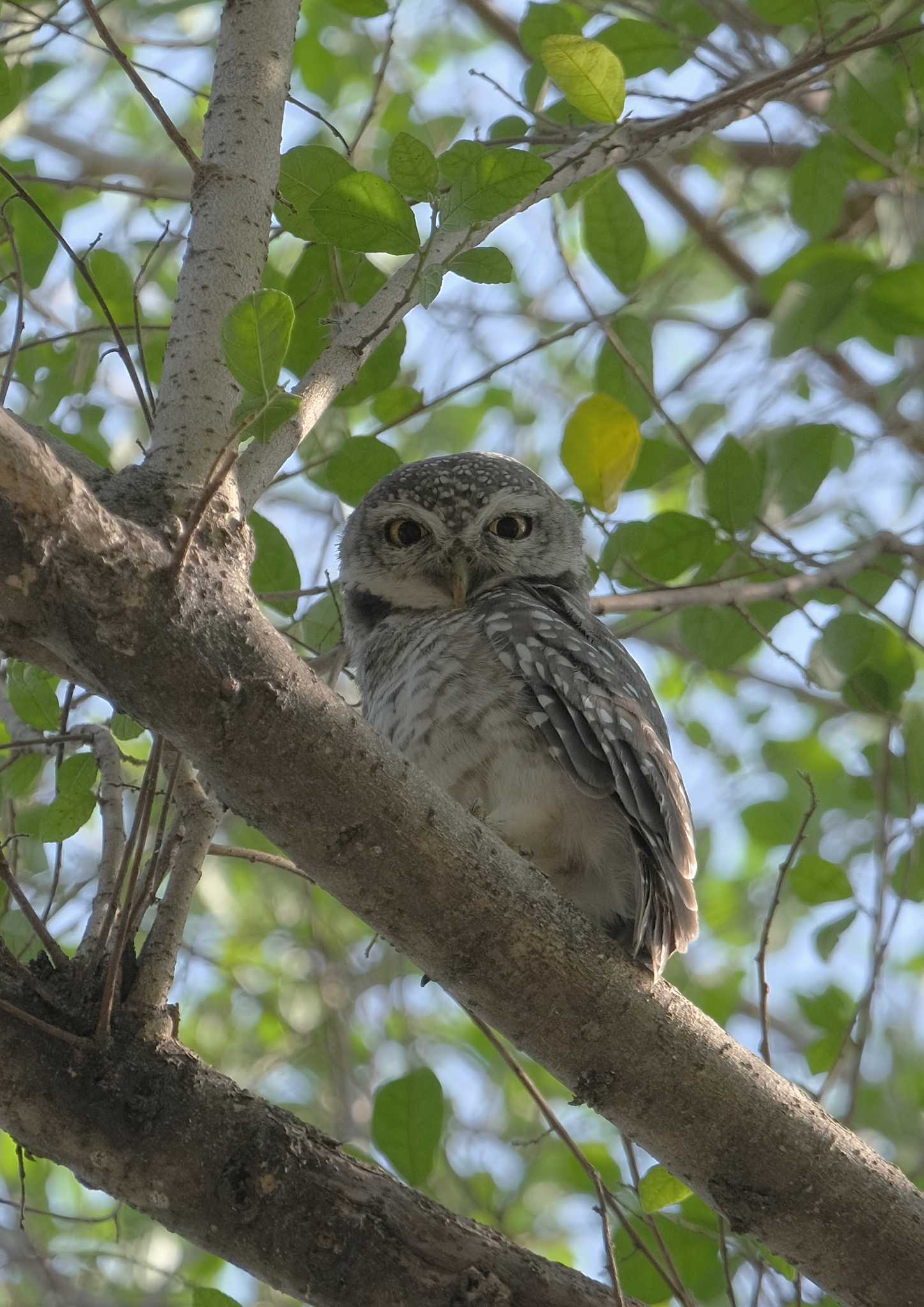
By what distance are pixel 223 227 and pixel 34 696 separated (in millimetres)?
881

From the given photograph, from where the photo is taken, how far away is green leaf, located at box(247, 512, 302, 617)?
2.79m

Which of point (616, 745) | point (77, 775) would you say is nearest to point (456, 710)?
point (616, 745)

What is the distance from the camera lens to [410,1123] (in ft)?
8.00

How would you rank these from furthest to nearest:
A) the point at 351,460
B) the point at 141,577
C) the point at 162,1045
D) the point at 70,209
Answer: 1. the point at 70,209
2. the point at 351,460
3. the point at 162,1045
4. the point at 141,577

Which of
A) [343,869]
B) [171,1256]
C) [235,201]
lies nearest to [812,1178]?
[343,869]

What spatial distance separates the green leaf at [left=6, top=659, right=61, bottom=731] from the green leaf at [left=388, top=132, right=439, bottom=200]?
1.04 meters

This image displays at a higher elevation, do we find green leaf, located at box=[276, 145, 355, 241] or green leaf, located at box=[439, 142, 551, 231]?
green leaf, located at box=[276, 145, 355, 241]

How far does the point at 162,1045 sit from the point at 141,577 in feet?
2.64

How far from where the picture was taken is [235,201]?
2.18 m

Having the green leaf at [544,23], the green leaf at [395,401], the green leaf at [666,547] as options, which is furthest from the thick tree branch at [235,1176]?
the green leaf at [544,23]

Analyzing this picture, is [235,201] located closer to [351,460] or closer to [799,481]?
[351,460]

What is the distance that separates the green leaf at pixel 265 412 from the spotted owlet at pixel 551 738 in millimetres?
979

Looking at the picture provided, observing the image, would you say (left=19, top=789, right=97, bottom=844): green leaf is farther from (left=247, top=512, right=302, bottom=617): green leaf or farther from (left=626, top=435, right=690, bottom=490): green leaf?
(left=626, top=435, right=690, bottom=490): green leaf

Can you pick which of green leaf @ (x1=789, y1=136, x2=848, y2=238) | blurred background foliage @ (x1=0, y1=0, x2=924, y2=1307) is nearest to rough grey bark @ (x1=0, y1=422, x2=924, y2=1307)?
blurred background foliage @ (x1=0, y1=0, x2=924, y2=1307)
